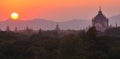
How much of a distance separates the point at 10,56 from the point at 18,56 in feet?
4.21

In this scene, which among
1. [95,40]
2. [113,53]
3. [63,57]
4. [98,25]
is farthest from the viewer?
[98,25]

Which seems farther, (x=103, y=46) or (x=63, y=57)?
(x=103, y=46)

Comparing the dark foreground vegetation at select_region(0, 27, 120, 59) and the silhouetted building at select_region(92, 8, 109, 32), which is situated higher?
the silhouetted building at select_region(92, 8, 109, 32)

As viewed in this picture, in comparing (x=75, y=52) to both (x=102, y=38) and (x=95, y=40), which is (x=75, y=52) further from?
(x=102, y=38)

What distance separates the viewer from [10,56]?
74.0m

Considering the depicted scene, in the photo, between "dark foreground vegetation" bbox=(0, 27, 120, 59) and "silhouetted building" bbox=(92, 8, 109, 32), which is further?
"silhouetted building" bbox=(92, 8, 109, 32)

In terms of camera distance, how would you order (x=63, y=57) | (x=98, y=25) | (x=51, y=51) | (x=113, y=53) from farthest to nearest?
(x=98, y=25) < (x=51, y=51) < (x=113, y=53) < (x=63, y=57)

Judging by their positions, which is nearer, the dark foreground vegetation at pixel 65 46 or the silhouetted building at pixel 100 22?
the dark foreground vegetation at pixel 65 46

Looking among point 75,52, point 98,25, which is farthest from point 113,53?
point 98,25

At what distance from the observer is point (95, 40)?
3054 inches

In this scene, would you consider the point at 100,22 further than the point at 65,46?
Yes

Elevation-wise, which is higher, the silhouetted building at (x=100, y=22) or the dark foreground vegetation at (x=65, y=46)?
the silhouetted building at (x=100, y=22)

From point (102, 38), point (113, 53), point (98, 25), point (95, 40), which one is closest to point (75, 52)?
point (113, 53)

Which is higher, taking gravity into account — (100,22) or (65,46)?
(100,22)
